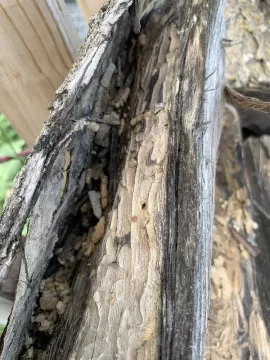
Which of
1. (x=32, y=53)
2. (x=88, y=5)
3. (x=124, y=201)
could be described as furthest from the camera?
(x=88, y=5)

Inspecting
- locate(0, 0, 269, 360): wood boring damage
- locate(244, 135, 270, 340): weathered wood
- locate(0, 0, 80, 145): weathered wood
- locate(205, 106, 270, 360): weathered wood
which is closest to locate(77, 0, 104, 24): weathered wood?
locate(0, 0, 80, 145): weathered wood

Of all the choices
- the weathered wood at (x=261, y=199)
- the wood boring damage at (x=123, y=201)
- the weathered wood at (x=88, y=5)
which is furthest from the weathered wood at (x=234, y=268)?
the weathered wood at (x=88, y=5)

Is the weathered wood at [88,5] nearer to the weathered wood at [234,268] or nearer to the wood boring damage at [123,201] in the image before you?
the wood boring damage at [123,201]

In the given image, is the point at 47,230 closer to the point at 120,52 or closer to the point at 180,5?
the point at 120,52

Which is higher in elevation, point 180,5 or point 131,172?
point 180,5

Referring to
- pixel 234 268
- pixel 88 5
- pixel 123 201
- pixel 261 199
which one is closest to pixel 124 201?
pixel 123 201

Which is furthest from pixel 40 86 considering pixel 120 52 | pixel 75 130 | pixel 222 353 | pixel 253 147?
pixel 222 353

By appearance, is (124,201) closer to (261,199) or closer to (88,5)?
(261,199)
